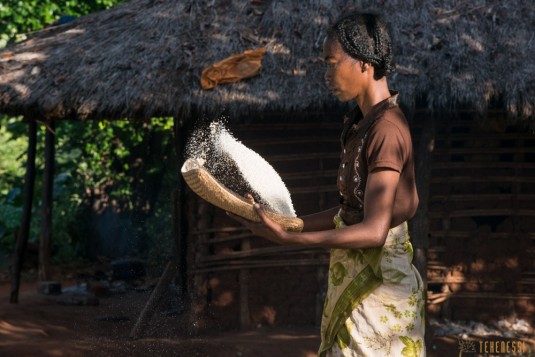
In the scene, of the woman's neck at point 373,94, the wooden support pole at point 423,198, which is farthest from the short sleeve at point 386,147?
the wooden support pole at point 423,198

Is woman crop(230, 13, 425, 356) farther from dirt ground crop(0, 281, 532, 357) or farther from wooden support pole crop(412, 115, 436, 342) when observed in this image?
wooden support pole crop(412, 115, 436, 342)

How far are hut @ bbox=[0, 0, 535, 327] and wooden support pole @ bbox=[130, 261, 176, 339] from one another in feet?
1.06

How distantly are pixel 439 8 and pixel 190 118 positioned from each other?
93.5 inches

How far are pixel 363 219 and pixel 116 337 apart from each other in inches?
218

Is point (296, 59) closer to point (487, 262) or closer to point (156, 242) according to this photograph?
point (487, 262)

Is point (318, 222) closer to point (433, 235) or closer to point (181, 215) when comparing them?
point (433, 235)

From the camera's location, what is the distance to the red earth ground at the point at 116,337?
651 cm

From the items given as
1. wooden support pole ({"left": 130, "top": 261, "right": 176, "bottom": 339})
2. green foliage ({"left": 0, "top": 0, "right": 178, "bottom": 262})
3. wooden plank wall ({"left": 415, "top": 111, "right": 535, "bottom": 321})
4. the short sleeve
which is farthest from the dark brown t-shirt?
green foliage ({"left": 0, "top": 0, "right": 178, "bottom": 262})

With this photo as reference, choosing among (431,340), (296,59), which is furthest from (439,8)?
(431,340)

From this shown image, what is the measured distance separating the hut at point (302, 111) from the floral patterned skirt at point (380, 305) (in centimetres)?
445

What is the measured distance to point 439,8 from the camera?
752 cm

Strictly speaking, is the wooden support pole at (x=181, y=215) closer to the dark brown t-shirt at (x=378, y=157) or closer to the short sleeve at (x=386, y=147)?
the dark brown t-shirt at (x=378, y=157)

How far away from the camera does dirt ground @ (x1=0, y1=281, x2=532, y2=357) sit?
651cm

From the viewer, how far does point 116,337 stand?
739 centimetres
